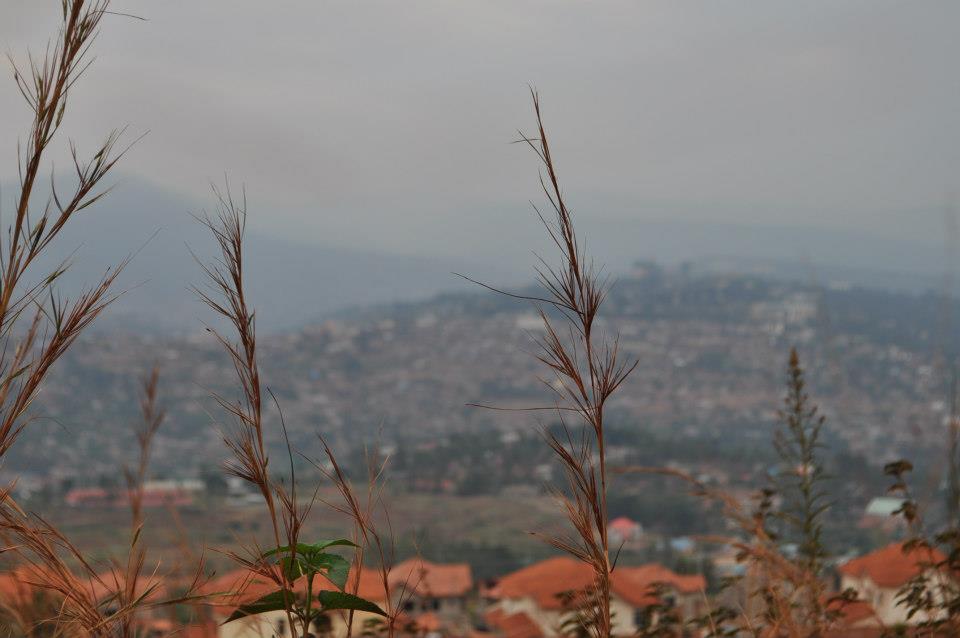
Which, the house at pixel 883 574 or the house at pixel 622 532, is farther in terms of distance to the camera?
the house at pixel 883 574

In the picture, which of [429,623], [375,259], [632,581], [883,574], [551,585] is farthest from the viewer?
[375,259]

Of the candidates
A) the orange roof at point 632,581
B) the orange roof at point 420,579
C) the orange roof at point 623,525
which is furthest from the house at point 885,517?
the orange roof at point 623,525

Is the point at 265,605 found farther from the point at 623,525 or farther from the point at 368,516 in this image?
the point at 623,525

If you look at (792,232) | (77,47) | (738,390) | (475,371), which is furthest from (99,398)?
(792,232)

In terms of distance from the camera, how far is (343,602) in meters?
0.99

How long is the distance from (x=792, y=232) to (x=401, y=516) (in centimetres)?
12493

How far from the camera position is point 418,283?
159 meters

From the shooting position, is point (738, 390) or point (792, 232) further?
point (792, 232)

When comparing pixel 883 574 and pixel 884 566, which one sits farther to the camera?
pixel 884 566

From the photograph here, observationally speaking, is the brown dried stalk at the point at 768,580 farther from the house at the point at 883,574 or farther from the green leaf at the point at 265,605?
the green leaf at the point at 265,605

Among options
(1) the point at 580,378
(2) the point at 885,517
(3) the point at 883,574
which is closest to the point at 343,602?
(1) the point at 580,378

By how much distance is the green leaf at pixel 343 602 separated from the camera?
982 mm

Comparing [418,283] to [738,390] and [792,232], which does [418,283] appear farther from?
[738,390]

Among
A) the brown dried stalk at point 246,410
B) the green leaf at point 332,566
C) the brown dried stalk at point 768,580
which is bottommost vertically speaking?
the brown dried stalk at point 768,580
